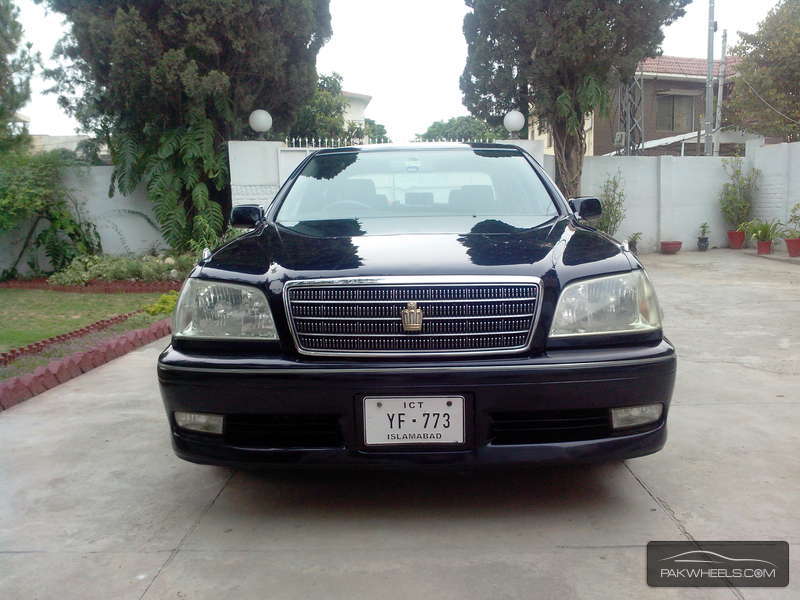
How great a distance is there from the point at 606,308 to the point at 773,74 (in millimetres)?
23400

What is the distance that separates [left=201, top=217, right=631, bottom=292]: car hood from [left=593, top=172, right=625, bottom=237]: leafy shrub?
10829 mm

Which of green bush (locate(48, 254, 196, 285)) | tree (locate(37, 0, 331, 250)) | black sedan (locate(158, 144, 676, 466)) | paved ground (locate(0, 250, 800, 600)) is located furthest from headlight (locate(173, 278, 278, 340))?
tree (locate(37, 0, 331, 250))

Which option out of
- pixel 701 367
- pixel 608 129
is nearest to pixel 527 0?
pixel 701 367

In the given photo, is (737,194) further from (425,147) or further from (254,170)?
(425,147)

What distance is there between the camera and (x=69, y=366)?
5344mm

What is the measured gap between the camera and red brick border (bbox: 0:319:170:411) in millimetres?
4652

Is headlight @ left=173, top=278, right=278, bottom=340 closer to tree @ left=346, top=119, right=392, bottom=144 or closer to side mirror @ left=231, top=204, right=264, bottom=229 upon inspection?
side mirror @ left=231, top=204, right=264, bottom=229

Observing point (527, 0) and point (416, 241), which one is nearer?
point (416, 241)

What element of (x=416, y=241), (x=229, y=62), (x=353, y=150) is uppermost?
(x=229, y=62)

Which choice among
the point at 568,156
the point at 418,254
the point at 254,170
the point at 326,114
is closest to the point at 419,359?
the point at 418,254

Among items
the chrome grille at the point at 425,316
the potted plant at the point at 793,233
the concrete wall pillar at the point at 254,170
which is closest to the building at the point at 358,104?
the potted plant at the point at 793,233

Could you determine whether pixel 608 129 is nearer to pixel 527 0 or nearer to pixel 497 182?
pixel 527 0

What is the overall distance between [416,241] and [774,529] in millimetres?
1685

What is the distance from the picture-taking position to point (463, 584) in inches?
93.5
